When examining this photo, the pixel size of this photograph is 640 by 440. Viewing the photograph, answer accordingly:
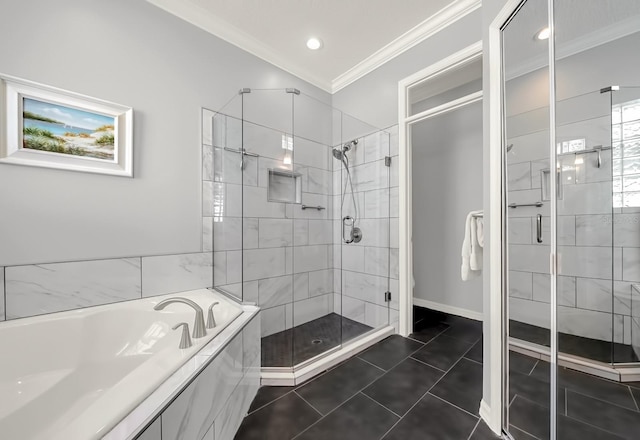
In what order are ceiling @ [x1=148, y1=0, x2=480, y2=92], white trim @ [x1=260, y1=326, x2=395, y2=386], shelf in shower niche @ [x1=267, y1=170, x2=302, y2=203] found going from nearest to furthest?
white trim @ [x1=260, y1=326, x2=395, y2=386], ceiling @ [x1=148, y1=0, x2=480, y2=92], shelf in shower niche @ [x1=267, y1=170, x2=302, y2=203]

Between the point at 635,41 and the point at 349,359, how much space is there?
2345 mm

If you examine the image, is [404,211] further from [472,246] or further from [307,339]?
[307,339]

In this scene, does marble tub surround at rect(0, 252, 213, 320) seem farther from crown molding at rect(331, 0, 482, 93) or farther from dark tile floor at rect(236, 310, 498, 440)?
crown molding at rect(331, 0, 482, 93)

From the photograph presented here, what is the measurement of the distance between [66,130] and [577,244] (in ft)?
9.29

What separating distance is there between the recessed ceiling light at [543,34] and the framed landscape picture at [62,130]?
2347 millimetres

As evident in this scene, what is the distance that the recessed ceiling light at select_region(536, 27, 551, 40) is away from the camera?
106 centimetres

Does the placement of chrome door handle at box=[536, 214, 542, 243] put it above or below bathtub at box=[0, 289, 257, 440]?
above

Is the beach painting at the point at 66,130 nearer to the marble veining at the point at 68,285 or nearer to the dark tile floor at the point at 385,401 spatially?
the marble veining at the point at 68,285

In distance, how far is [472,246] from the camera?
1817 millimetres

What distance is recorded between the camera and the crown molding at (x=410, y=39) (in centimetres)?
192

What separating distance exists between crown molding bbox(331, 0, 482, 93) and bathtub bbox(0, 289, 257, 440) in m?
2.64

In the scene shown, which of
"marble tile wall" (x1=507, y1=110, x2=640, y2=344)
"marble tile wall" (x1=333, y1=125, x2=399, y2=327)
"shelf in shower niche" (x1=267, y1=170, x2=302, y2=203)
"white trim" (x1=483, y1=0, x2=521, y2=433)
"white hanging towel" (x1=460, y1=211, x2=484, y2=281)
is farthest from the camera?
"marble tile wall" (x1=333, y1=125, x2=399, y2=327)

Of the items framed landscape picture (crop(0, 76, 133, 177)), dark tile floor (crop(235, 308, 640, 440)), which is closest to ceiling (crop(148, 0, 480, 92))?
framed landscape picture (crop(0, 76, 133, 177))

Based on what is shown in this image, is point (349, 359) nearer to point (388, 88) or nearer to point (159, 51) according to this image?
point (388, 88)
